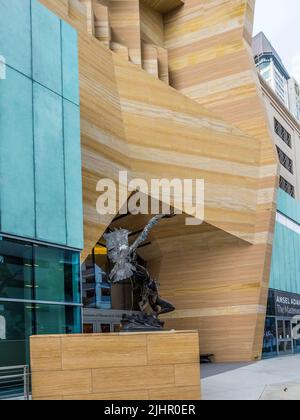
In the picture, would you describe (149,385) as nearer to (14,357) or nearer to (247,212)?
(14,357)

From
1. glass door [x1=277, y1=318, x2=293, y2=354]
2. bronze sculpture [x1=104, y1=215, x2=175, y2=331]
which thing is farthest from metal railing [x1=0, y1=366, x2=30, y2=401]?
glass door [x1=277, y1=318, x2=293, y2=354]

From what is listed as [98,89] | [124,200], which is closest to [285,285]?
[124,200]

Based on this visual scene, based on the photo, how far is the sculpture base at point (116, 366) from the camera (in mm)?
10148

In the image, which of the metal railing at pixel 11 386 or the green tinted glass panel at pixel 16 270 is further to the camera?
the green tinted glass panel at pixel 16 270

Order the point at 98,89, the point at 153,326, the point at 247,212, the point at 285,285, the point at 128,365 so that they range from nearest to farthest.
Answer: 1. the point at 128,365
2. the point at 153,326
3. the point at 98,89
4. the point at 247,212
5. the point at 285,285

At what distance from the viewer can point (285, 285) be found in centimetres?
2962

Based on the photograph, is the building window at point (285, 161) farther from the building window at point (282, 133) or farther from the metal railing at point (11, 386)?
the metal railing at point (11, 386)

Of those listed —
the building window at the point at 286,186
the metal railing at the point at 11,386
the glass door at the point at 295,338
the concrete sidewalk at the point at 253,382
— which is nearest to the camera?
the concrete sidewalk at the point at 253,382

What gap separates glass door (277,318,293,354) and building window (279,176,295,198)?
34.4 ft

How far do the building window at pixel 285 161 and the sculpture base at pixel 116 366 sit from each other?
28102 mm

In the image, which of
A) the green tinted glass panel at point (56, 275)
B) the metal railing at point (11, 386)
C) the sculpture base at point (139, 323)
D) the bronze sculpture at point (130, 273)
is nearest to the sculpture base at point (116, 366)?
the sculpture base at point (139, 323)

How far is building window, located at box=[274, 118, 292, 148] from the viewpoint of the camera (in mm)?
37513

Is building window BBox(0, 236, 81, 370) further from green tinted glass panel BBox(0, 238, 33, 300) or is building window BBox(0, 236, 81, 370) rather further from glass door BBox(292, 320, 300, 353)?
glass door BBox(292, 320, 300, 353)

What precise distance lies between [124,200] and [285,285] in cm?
1408
